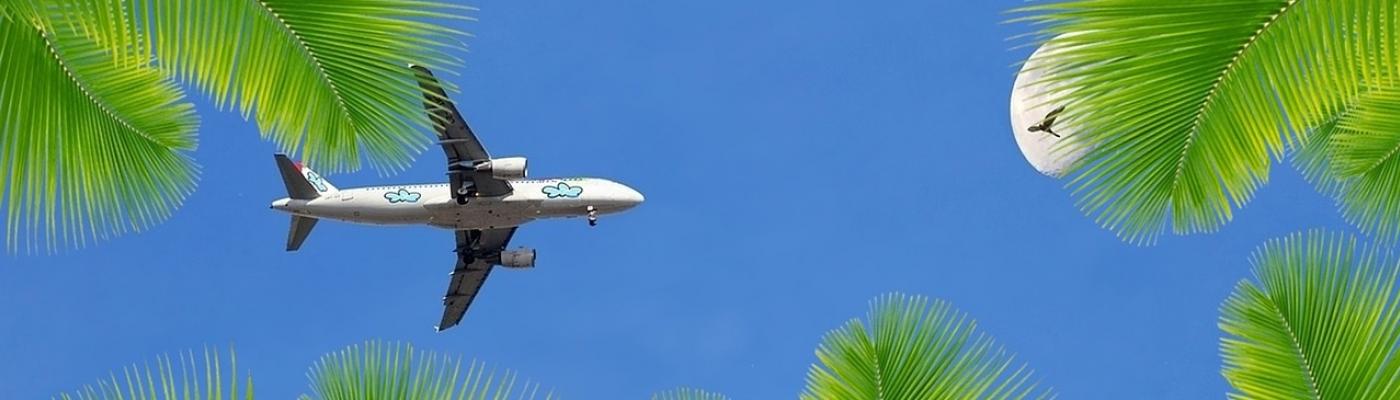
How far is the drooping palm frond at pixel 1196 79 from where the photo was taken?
1.43m

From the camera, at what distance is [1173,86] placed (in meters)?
1.48

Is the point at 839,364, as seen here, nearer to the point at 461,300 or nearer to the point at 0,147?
the point at 0,147

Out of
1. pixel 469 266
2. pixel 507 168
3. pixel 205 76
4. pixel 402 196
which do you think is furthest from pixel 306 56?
pixel 469 266

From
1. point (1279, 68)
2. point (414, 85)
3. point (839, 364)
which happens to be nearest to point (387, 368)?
point (414, 85)

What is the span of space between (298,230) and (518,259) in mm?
4879

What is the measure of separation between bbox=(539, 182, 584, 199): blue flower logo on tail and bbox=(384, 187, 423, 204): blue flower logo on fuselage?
2738 mm

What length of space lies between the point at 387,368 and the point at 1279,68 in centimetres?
128

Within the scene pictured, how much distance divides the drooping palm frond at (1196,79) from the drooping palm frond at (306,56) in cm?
80

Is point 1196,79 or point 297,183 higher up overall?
point 297,183

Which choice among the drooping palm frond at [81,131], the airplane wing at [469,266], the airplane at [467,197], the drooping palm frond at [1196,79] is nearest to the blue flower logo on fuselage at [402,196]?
the airplane at [467,197]

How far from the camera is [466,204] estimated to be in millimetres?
25812

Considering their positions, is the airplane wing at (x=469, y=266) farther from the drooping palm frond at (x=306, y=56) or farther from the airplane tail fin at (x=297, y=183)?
the drooping palm frond at (x=306, y=56)

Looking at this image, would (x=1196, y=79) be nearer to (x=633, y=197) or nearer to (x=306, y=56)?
(x=306, y=56)

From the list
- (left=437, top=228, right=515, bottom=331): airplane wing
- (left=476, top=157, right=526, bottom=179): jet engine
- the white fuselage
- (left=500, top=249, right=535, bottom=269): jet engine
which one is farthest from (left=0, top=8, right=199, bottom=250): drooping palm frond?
(left=437, top=228, right=515, bottom=331): airplane wing
